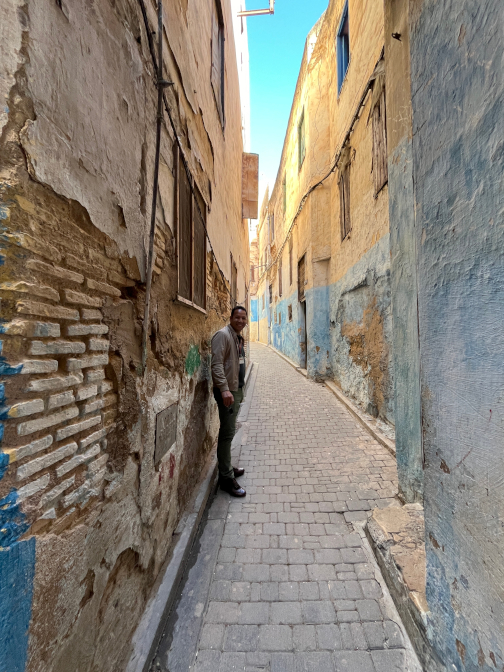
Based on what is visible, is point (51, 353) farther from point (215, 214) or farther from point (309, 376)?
point (309, 376)

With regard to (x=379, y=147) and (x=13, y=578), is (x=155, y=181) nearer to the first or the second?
(x=13, y=578)

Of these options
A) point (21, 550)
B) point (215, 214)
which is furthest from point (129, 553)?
point (215, 214)

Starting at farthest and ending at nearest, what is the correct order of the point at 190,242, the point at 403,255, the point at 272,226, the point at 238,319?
the point at 272,226, the point at 238,319, the point at 190,242, the point at 403,255

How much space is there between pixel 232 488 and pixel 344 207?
22.6 feet

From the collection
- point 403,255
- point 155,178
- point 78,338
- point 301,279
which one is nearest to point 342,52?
point 301,279

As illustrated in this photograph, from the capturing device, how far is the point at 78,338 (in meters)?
1.26

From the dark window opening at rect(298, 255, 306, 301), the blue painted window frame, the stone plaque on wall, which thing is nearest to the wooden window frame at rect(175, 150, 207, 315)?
the stone plaque on wall

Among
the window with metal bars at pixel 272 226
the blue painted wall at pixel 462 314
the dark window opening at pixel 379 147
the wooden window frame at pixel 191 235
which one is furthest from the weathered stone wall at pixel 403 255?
the window with metal bars at pixel 272 226

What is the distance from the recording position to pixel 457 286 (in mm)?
1364

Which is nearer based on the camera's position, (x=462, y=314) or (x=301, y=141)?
(x=462, y=314)

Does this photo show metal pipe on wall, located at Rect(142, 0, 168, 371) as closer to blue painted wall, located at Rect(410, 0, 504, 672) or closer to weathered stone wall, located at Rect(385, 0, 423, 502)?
blue painted wall, located at Rect(410, 0, 504, 672)

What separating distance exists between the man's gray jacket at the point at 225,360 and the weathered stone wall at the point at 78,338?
2.83ft

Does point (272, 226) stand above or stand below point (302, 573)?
above

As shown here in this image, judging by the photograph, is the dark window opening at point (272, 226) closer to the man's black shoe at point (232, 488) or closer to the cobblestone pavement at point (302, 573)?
the cobblestone pavement at point (302, 573)
